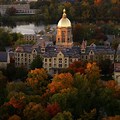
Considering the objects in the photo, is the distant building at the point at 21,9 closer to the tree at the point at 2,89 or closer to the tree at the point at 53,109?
the tree at the point at 2,89

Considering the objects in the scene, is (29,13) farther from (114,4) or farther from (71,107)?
(71,107)

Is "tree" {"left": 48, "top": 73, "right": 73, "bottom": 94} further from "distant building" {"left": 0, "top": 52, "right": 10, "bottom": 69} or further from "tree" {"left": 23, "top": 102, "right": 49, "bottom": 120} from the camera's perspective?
"distant building" {"left": 0, "top": 52, "right": 10, "bottom": 69}

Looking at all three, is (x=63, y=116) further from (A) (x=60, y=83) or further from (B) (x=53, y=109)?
(A) (x=60, y=83)

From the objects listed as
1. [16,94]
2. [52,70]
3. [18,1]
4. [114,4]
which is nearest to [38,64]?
[52,70]

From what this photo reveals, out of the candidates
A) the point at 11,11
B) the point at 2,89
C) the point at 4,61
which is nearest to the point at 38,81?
the point at 2,89

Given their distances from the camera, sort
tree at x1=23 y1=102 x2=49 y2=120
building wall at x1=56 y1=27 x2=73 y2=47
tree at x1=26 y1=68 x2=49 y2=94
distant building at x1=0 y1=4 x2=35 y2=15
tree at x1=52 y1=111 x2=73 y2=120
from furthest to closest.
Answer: distant building at x1=0 y1=4 x2=35 y2=15
building wall at x1=56 y1=27 x2=73 y2=47
tree at x1=26 y1=68 x2=49 y2=94
tree at x1=23 y1=102 x2=49 y2=120
tree at x1=52 y1=111 x2=73 y2=120

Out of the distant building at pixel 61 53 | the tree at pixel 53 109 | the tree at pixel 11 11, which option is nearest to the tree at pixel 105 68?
the distant building at pixel 61 53

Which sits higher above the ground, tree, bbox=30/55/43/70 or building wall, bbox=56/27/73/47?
building wall, bbox=56/27/73/47

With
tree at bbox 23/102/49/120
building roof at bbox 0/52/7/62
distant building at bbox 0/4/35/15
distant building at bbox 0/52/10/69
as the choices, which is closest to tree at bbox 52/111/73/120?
tree at bbox 23/102/49/120

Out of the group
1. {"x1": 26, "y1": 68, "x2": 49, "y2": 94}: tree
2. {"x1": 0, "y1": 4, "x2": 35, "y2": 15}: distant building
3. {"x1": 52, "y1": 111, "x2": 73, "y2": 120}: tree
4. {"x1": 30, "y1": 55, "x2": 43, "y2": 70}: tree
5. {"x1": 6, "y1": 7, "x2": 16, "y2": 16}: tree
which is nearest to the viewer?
{"x1": 52, "y1": 111, "x2": 73, "y2": 120}: tree

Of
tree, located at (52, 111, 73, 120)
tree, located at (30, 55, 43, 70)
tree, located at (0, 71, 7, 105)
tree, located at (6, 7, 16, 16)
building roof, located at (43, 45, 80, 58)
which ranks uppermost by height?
tree, located at (6, 7, 16, 16)

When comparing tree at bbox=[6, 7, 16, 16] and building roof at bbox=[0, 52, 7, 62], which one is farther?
tree at bbox=[6, 7, 16, 16]
